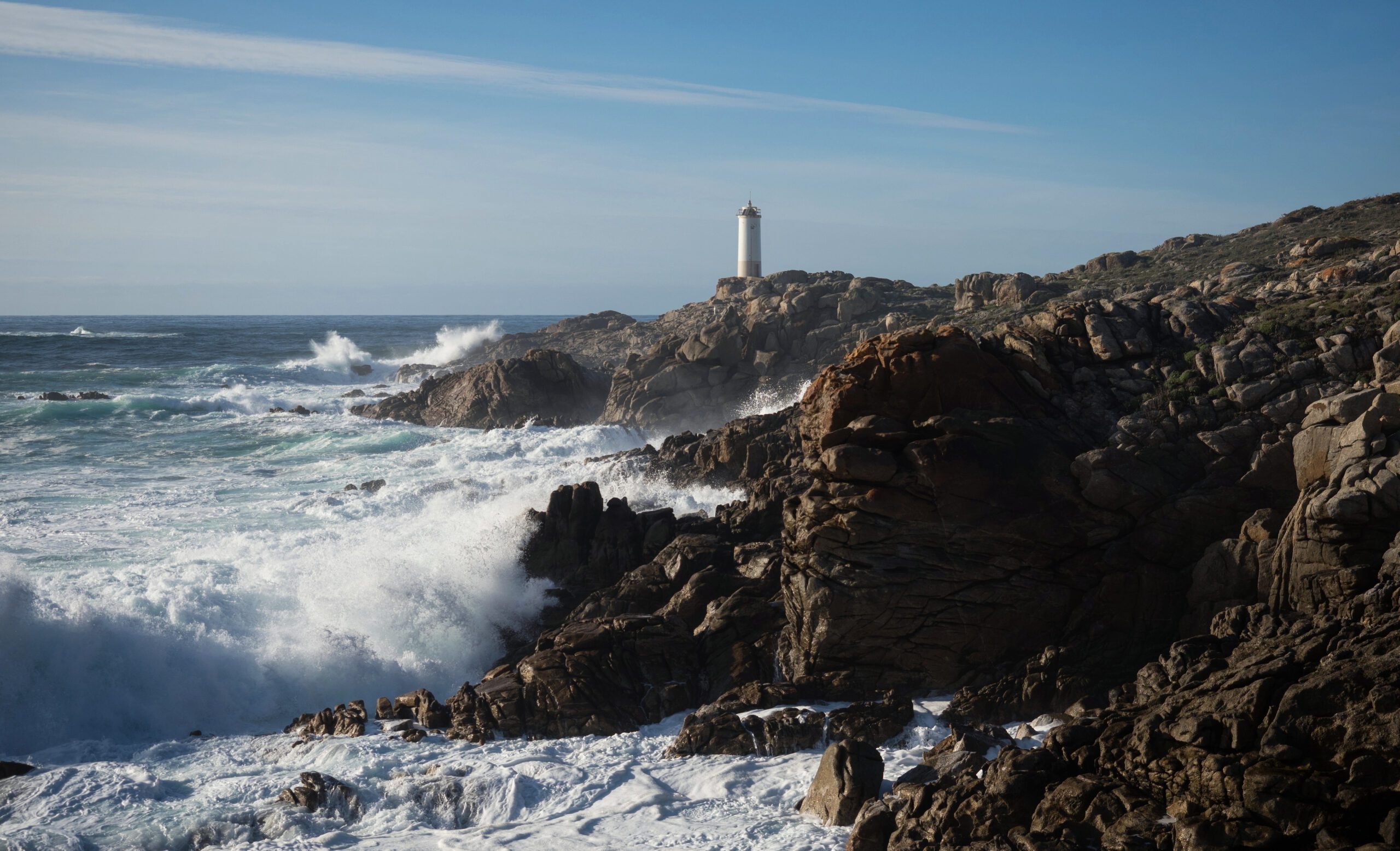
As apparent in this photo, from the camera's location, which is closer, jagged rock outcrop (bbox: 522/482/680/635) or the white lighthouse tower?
jagged rock outcrop (bbox: 522/482/680/635)

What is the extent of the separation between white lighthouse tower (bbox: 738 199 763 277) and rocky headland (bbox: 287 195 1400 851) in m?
52.8

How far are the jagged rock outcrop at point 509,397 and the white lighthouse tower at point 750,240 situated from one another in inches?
1041

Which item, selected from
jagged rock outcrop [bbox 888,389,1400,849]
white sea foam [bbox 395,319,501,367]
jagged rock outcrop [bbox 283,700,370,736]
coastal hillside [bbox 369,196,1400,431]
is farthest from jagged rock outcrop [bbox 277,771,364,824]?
white sea foam [bbox 395,319,501,367]

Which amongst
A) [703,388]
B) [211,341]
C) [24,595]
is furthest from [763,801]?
[211,341]

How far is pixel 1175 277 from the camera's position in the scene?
3925 centimetres

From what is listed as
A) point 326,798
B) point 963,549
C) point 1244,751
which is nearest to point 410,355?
point 326,798

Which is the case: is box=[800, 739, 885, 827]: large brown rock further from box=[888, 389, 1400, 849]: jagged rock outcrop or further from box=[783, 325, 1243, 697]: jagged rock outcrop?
box=[783, 325, 1243, 697]: jagged rock outcrop

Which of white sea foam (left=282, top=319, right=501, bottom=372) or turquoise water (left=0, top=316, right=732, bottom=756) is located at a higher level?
white sea foam (left=282, top=319, right=501, bottom=372)

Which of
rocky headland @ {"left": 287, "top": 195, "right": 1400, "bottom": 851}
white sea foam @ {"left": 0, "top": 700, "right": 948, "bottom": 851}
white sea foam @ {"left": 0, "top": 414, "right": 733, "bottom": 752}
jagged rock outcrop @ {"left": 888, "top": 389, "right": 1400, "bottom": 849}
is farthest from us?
white sea foam @ {"left": 0, "top": 414, "right": 733, "bottom": 752}

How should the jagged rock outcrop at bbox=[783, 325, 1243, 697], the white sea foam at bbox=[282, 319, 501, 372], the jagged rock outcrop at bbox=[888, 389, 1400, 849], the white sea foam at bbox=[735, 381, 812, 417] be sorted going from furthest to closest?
the white sea foam at bbox=[282, 319, 501, 372]
the white sea foam at bbox=[735, 381, 812, 417]
the jagged rock outcrop at bbox=[783, 325, 1243, 697]
the jagged rock outcrop at bbox=[888, 389, 1400, 849]

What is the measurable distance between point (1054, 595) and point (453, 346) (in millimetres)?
67945

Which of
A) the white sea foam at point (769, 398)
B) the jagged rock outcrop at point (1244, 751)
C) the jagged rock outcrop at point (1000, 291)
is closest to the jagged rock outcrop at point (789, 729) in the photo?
the jagged rock outcrop at point (1244, 751)

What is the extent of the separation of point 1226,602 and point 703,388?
98.4 feet

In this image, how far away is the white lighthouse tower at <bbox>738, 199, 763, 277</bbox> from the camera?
72.9 metres
